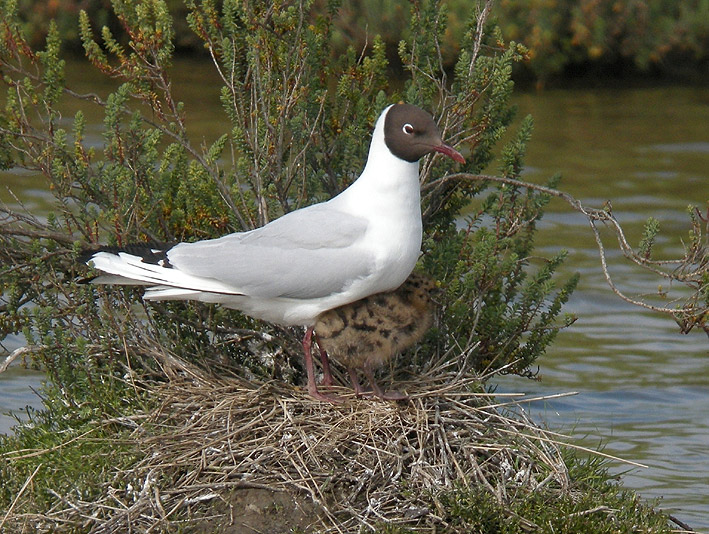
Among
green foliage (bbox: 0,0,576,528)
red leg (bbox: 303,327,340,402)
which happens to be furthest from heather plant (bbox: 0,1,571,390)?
red leg (bbox: 303,327,340,402)

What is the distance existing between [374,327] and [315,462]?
777 millimetres

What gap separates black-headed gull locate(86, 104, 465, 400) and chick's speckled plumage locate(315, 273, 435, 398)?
108 millimetres

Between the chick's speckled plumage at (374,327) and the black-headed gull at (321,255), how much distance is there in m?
0.11

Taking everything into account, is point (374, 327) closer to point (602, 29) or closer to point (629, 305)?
point (629, 305)

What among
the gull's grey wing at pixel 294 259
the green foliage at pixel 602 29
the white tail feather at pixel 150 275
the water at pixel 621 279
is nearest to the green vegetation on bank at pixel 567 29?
the green foliage at pixel 602 29

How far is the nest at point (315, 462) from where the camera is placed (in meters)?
5.50

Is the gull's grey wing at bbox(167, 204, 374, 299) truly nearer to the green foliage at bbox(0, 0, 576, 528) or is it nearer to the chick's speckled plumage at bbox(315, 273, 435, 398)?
the chick's speckled plumage at bbox(315, 273, 435, 398)

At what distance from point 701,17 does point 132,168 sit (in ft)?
42.8

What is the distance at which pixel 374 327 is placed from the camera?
19.7 ft

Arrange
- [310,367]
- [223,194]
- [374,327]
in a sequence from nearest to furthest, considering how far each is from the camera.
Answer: [374,327]
[310,367]
[223,194]

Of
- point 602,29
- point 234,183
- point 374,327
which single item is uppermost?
point 234,183

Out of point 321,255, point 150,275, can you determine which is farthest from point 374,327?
point 150,275

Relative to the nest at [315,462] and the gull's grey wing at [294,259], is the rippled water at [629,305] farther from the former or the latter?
the gull's grey wing at [294,259]

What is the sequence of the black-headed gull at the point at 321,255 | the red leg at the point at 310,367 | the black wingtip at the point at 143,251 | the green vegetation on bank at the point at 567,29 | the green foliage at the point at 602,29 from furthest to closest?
the green foliage at the point at 602,29
the green vegetation on bank at the point at 567,29
the red leg at the point at 310,367
the black wingtip at the point at 143,251
the black-headed gull at the point at 321,255
